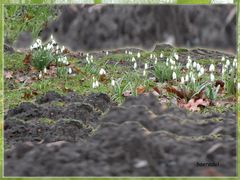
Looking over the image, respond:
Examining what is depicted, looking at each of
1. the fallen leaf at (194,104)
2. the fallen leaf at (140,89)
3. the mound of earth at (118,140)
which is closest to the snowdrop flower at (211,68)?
the fallen leaf at (194,104)

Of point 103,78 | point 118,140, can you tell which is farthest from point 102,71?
point 118,140

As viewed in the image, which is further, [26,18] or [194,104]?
[26,18]

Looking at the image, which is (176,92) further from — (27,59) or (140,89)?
(27,59)

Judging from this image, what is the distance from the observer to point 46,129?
14.7 ft

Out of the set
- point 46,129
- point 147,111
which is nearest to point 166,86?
point 147,111

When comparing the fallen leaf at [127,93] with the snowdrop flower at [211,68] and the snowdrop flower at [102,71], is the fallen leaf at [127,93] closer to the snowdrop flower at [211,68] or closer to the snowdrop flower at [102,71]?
the snowdrop flower at [102,71]

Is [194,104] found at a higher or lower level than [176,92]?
lower

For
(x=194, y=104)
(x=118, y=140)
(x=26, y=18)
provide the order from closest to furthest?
(x=118, y=140), (x=194, y=104), (x=26, y=18)

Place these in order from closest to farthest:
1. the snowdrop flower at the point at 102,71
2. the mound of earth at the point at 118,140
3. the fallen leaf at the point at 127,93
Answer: the mound of earth at the point at 118,140, the fallen leaf at the point at 127,93, the snowdrop flower at the point at 102,71

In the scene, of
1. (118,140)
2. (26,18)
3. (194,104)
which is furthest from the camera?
(26,18)

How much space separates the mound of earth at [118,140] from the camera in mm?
4410

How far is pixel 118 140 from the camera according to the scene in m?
4.47

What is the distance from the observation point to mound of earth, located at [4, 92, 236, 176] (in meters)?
4.41

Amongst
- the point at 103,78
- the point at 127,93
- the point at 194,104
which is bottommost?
the point at 194,104
